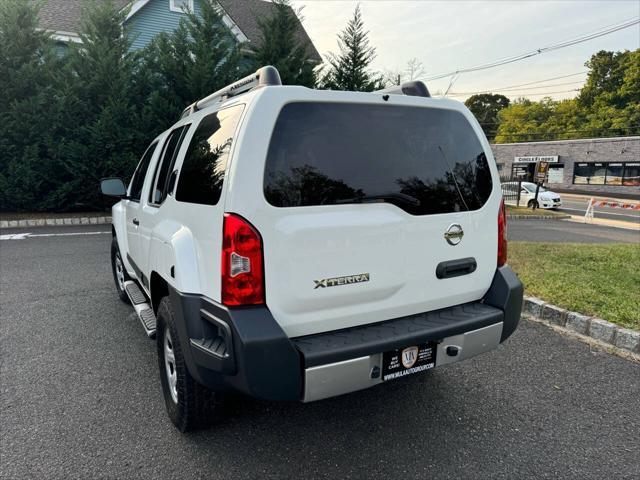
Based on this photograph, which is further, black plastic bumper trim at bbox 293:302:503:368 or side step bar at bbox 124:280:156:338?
side step bar at bbox 124:280:156:338

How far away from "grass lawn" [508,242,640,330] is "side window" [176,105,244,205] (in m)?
3.96

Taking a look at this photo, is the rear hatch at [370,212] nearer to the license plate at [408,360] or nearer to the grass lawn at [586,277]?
the license plate at [408,360]

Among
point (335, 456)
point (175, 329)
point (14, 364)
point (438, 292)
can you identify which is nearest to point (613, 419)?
point (438, 292)

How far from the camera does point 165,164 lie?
10.5 feet

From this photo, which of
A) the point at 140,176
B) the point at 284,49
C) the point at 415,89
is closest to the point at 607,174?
the point at 284,49

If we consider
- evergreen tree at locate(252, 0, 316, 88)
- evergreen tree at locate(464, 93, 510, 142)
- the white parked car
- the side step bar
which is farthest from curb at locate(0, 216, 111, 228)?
evergreen tree at locate(464, 93, 510, 142)

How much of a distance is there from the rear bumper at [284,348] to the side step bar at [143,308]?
2.70 feet

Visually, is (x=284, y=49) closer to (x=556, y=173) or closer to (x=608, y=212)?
(x=608, y=212)

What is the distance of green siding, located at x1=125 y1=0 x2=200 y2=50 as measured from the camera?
1647cm

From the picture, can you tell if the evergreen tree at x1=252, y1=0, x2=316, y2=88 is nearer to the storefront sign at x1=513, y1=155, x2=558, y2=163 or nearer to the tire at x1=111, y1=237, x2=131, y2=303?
the tire at x1=111, y1=237, x2=131, y2=303

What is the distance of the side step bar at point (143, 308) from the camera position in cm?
296

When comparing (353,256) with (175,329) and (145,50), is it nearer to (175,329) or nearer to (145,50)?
(175,329)

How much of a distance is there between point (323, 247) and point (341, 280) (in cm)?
20

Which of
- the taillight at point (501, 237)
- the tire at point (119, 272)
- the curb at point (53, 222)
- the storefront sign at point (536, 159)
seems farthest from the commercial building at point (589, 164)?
the taillight at point (501, 237)
